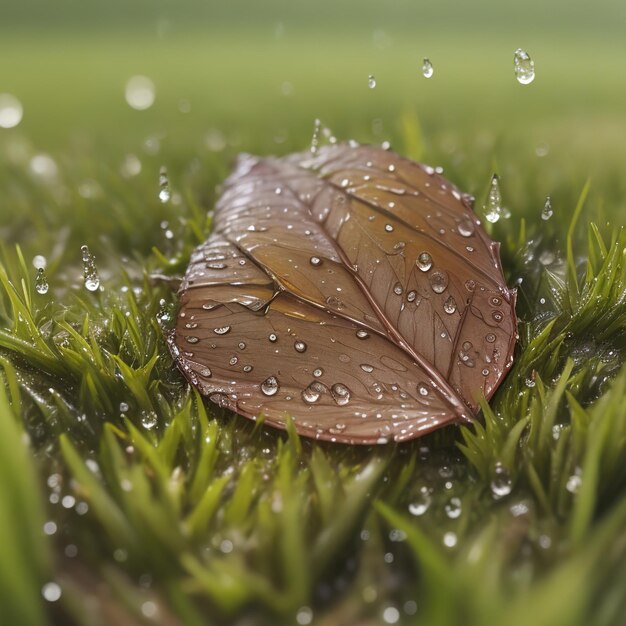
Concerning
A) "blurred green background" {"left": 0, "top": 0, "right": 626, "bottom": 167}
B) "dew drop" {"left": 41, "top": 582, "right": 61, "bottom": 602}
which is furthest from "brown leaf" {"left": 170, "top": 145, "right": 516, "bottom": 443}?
"blurred green background" {"left": 0, "top": 0, "right": 626, "bottom": 167}

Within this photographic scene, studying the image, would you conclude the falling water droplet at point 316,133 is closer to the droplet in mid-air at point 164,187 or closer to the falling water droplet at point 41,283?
the droplet in mid-air at point 164,187

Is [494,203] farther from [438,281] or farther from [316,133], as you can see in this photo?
[316,133]

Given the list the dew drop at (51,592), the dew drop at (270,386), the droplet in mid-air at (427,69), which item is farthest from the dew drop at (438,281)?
the droplet in mid-air at (427,69)

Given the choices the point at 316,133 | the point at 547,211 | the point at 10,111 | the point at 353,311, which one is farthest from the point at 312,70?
the point at 353,311

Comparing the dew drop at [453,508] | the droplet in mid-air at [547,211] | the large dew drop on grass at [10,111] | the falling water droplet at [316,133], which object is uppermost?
the large dew drop on grass at [10,111]

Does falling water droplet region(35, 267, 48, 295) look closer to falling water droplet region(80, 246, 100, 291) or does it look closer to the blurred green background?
falling water droplet region(80, 246, 100, 291)
